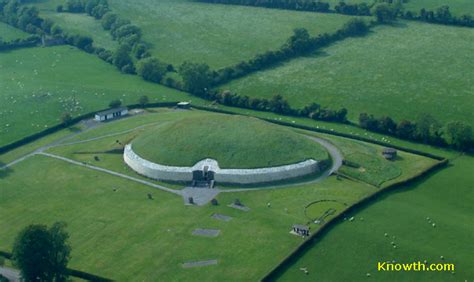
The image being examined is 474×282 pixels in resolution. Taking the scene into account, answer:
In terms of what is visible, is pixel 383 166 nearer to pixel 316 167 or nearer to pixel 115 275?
pixel 316 167

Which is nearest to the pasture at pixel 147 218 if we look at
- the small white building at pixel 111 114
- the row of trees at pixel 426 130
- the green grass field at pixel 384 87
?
the row of trees at pixel 426 130

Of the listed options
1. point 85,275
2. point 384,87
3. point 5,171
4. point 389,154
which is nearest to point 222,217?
point 85,275

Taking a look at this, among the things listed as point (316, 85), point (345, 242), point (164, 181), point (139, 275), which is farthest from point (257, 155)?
point (316, 85)

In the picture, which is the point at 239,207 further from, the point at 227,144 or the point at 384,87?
the point at 384,87

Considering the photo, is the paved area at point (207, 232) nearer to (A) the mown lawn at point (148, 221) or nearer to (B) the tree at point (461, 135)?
(A) the mown lawn at point (148, 221)

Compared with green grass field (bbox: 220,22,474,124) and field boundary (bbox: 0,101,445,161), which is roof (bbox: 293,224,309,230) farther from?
green grass field (bbox: 220,22,474,124)

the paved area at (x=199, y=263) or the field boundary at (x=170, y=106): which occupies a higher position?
the field boundary at (x=170, y=106)

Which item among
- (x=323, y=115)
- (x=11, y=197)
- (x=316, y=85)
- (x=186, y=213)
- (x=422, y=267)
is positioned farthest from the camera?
(x=316, y=85)
